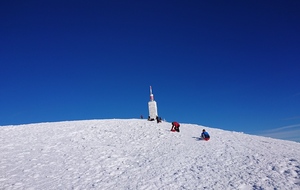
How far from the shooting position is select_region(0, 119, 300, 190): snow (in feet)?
35.1

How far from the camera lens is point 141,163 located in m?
13.8

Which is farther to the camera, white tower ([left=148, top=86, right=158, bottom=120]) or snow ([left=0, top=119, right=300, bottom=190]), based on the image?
white tower ([left=148, top=86, right=158, bottom=120])

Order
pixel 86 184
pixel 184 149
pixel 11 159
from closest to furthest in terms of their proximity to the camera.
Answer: pixel 86 184 < pixel 11 159 < pixel 184 149

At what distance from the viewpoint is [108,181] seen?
37.5 feet

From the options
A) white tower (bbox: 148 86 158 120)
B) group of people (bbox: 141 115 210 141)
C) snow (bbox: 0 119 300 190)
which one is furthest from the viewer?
white tower (bbox: 148 86 158 120)

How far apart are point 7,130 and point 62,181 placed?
57.6 ft

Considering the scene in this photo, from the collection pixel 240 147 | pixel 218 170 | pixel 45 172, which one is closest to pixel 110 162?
pixel 45 172

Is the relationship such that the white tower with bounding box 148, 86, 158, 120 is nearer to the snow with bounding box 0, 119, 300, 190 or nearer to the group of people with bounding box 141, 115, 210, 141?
the group of people with bounding box 141, 115, 210, 141

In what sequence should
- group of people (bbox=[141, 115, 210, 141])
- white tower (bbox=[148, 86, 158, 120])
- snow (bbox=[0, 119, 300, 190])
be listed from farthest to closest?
white tower (bbox=[148, 86, 158, 120]) → group of people (bbox=[141, 115, 210, 141]) → snow (bbox=[0, 119, 300, 190])

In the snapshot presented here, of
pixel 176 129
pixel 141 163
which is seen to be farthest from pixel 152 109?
pixel 141 163

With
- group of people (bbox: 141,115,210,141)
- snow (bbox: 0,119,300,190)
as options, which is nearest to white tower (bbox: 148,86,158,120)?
group of people (bbox: 141,115,210,141)

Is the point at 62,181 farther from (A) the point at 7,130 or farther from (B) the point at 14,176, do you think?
(A) the point at 7,130

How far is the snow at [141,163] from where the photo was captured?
10.7 meters

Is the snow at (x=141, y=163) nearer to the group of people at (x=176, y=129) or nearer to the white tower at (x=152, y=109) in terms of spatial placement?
the group of people at (x=176, y=129)
